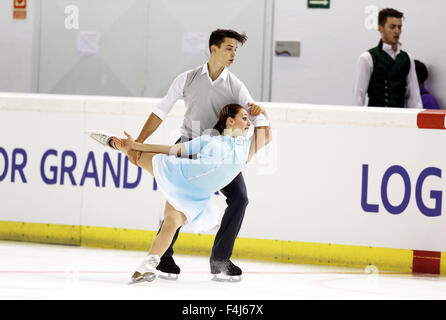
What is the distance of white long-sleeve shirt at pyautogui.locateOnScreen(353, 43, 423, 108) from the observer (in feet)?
21.4

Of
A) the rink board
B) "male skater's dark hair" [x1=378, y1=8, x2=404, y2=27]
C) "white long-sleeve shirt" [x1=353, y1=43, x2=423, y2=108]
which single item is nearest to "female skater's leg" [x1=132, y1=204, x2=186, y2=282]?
the rink board

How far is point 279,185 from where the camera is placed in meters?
5.83

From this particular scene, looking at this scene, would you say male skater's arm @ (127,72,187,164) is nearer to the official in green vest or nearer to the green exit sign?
the official in green vest

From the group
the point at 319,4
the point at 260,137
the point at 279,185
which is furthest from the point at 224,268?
the point at 319,4

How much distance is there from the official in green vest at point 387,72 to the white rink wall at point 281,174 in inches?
31.4

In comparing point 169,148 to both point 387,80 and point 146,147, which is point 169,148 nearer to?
point 146,147

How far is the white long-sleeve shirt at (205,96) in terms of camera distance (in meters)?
4.71

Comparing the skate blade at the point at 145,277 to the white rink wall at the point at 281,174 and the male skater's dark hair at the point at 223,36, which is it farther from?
the white rink wall at the point at 281,174

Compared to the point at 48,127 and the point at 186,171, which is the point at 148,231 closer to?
the point at 48,127

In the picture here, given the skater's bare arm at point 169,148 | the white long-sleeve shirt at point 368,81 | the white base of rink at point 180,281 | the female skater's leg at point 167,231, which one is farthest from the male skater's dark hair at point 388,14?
the female skater's leg at point 167,231

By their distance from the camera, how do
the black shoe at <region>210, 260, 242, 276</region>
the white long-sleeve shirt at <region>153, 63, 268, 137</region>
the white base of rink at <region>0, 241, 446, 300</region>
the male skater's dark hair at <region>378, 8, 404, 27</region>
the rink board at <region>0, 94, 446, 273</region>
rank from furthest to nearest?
the male skater's dark hair at <region>378, 8, 404, 27</region> → the rink board at <region>0, 94, 446, 273</region> → the black shoe at <region>210, 260, 242, 276</region> → the white long-sleeve shirt at <region>153, 63, 268, 137</region> → the white base of rink at <region>0, 241, 446, 300</region>

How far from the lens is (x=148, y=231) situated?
19.9 feet

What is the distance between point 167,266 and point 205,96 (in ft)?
3.38

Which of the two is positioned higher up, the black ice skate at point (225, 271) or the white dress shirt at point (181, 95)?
the white dress shirt at point (181, 95)
